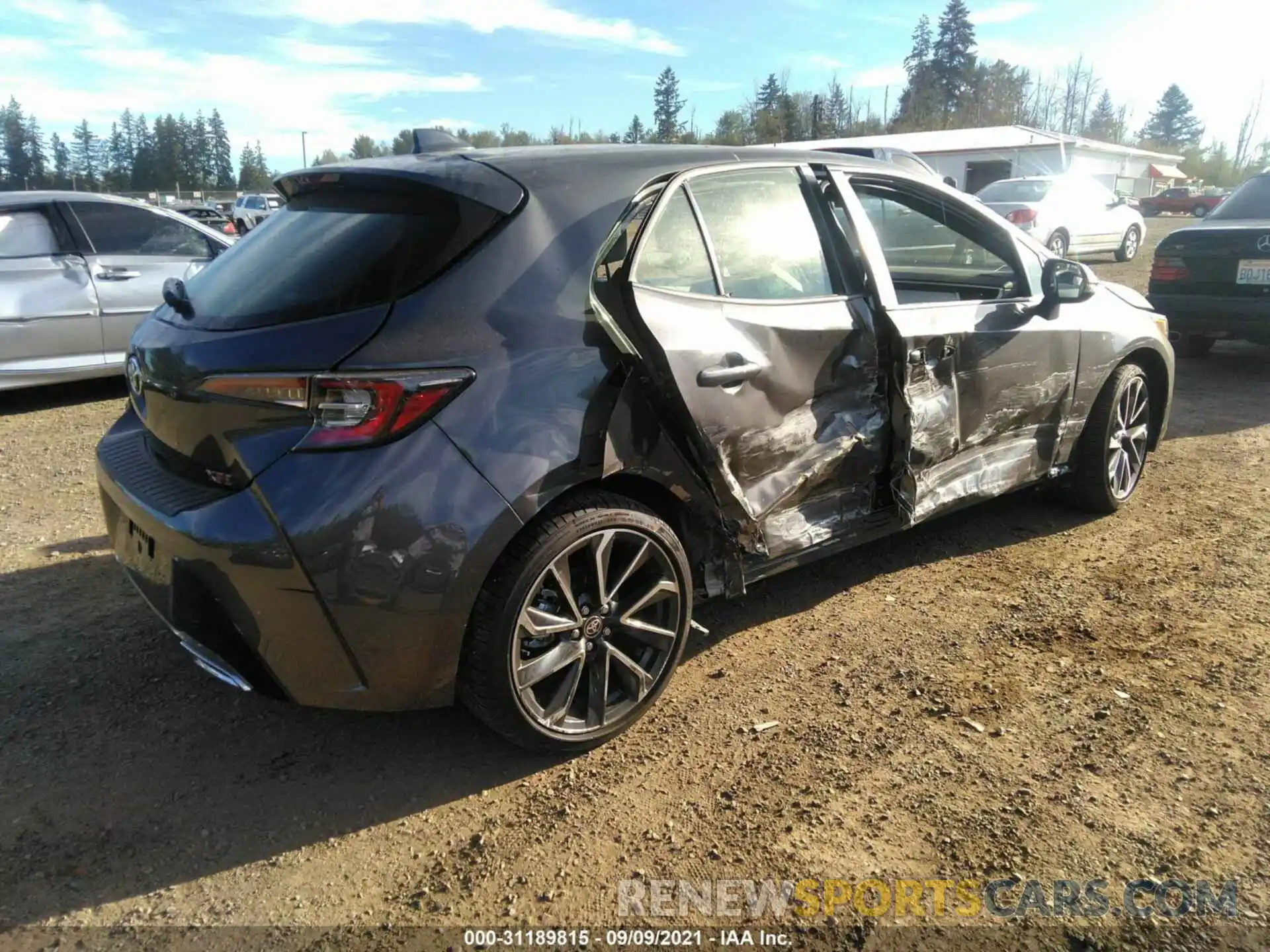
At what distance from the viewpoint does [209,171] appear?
98688 millimetres

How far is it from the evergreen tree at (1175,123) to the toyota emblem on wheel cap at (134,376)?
120436mm

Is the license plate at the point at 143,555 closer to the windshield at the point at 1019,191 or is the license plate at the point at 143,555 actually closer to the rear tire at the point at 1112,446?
the rear tire at the point at 1112,446

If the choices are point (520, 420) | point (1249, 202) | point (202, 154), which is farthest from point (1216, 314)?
point (202, 154)

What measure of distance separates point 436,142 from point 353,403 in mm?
1417

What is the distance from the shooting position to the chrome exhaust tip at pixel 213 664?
249 cm

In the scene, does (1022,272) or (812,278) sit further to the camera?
(1022,272)

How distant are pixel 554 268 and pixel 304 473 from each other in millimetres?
892

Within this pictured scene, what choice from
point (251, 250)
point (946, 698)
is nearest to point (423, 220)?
point (251, 250)

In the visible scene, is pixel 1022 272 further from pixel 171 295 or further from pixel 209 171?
pixel 209 171

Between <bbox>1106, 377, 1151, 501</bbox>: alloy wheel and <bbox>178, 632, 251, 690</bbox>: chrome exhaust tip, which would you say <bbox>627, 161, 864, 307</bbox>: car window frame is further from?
<bbox>1106, 377, 1151, 501</bbox>: alloy wheel

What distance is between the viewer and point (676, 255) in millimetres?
2926

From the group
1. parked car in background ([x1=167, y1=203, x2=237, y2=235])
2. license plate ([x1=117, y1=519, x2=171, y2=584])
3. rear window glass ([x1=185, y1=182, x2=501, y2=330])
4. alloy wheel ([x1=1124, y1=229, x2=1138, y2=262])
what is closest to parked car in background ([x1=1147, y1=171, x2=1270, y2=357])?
rear window glass ([x1=185, y1=182, x2=501, y2=330])

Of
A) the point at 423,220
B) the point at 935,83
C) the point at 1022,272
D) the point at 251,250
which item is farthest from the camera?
the point at 935,83

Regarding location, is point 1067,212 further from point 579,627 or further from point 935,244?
point 579,627
